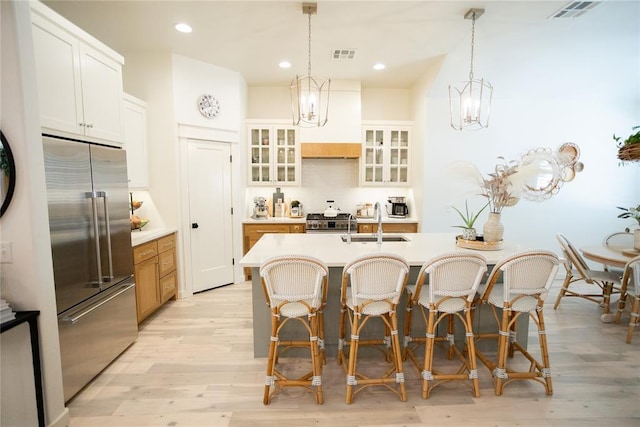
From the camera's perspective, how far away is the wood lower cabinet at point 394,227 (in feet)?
16.1

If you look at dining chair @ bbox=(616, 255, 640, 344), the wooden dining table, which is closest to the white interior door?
the wooden dining table

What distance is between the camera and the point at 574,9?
10.3 ft

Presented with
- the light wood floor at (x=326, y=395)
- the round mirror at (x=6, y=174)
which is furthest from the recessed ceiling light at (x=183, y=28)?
the light wood floor at (x=326, y=395)

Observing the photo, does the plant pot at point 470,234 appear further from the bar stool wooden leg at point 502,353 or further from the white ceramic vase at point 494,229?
the bar stool wooden leg at point 502,353

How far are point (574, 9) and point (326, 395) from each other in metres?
4.33

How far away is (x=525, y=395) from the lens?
2.19 metres

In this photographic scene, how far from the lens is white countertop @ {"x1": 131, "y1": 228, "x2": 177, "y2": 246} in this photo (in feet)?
10.2

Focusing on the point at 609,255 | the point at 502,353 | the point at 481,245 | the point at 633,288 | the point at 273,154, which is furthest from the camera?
the point at 273,154

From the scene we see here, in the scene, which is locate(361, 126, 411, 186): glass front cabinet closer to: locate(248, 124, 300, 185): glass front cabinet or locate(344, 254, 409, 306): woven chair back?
locate(248, 124, 300, 185): glass front cabinet

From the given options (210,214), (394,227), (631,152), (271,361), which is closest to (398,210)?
(394,227)

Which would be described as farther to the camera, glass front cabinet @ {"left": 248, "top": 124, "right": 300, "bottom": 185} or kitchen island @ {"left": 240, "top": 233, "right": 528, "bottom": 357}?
glass front cabinet @ {"left": 248, "top": 124, "right": 300, "bottom": 185}

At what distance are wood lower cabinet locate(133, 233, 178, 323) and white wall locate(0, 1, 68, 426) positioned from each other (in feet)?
4.24

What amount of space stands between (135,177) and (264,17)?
2.30 m

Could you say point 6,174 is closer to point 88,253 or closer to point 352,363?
point 88,253
